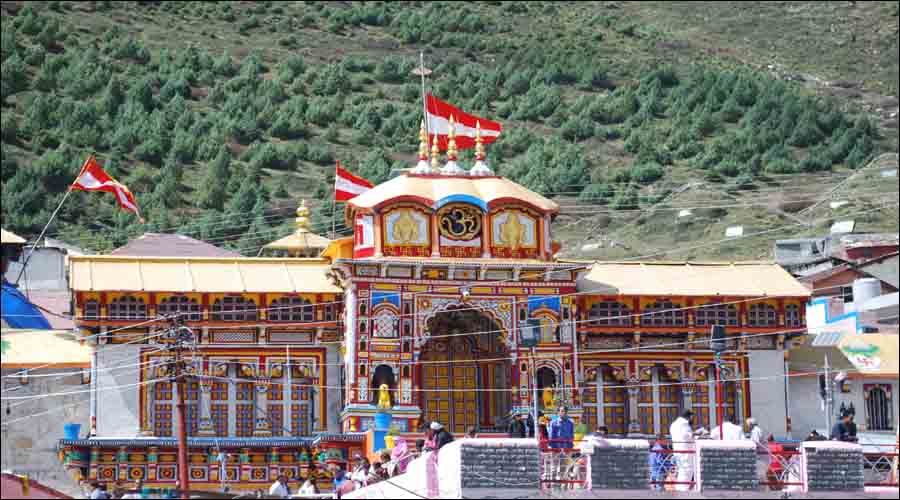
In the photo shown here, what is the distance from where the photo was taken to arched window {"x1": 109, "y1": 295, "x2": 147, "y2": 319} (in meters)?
52.6

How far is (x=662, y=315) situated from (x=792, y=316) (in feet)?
12.5

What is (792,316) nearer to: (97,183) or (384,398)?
(384,398)

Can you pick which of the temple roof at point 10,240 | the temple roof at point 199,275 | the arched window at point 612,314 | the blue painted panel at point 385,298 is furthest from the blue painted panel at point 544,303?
the temple roof at point 10,240

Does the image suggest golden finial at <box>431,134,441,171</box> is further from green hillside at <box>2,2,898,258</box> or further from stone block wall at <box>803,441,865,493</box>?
green hillside at <box>2,2,898,258</box>

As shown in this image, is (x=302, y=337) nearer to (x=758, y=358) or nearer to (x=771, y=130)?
(x=758, y=358)

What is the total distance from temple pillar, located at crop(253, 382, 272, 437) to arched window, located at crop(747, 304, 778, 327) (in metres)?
13.9

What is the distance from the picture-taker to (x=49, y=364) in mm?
52531

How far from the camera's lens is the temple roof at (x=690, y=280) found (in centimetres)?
5497

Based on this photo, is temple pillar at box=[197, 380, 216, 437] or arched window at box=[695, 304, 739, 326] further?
arched window at box=[695, 304, 739, 326]

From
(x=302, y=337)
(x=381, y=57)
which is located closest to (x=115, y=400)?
(x=302, y=337)

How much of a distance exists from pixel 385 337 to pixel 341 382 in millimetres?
2673

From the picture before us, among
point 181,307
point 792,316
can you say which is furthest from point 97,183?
point 792,316

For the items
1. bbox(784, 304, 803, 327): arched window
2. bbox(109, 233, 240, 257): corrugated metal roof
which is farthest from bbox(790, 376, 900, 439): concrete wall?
bbox(109, 233, 240, 257): corrugated metal roof

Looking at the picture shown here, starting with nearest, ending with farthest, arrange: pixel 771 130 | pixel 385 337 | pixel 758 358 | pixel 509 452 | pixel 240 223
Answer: pixel 509 452 < pixel 385 337 < pixel 758 358 < pixel 240 223 < pixel 771 130
